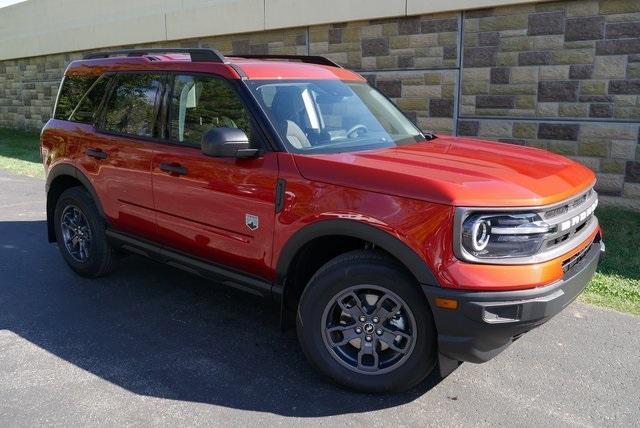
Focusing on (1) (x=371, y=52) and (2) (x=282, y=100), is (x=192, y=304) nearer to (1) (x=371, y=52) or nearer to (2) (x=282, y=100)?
(2) (x=282, y=100)

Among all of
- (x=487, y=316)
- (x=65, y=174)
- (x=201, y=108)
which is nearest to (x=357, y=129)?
(x=201, y=108)

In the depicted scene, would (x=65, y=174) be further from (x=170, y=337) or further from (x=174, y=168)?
(x=170, y=337)

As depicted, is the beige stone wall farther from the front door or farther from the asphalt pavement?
the asphalt pavement

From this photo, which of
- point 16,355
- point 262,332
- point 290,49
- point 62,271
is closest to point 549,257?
point 262,332

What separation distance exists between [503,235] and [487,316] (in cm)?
41

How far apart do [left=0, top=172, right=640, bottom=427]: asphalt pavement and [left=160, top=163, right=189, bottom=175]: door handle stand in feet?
3.66

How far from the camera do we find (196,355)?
3768 mm

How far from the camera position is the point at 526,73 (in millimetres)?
7211

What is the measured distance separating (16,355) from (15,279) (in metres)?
1.67

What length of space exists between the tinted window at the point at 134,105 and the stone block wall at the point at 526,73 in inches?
183

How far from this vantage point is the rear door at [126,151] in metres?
4.34

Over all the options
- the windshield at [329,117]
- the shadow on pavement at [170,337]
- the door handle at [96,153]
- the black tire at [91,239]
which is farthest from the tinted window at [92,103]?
the windshield at [329,117]

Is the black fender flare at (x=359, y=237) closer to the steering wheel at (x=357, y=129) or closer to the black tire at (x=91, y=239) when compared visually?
the steering wheel at (x=357, y=129)

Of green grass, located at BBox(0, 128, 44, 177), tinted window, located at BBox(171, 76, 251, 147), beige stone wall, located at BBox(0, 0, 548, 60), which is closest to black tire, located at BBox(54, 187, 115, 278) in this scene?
tinted window, located at BBox(171, 76, 251, 147)
